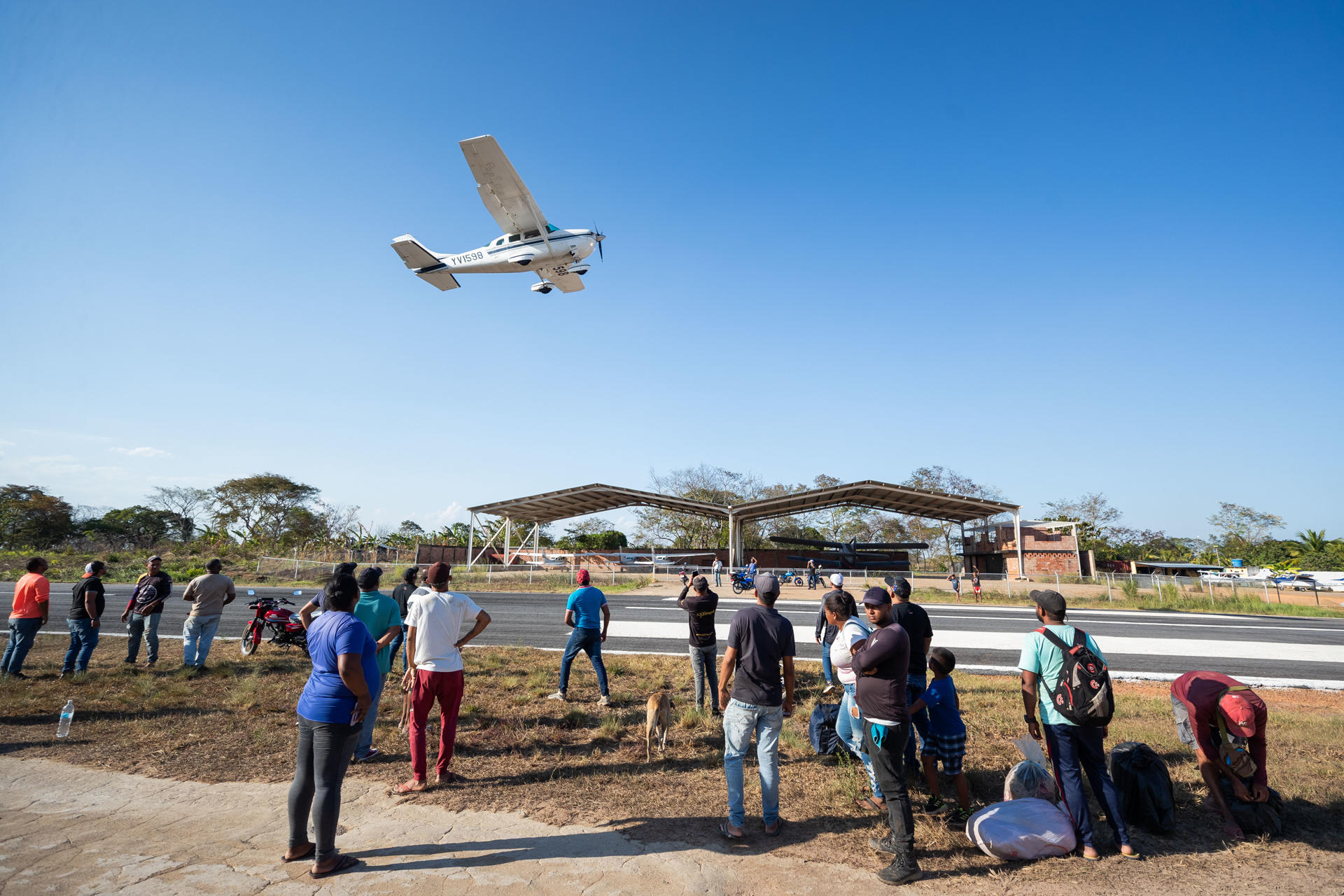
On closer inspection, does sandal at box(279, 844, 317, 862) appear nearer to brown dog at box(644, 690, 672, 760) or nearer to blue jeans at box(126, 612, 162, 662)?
brown dog at box(644, 690, 672, 760)

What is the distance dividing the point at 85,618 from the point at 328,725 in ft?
27.8

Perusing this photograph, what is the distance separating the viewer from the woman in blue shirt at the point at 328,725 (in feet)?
12.9

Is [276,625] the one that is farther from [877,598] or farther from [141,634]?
[877,598]

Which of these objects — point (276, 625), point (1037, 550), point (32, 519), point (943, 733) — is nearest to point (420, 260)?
point (276, 625)

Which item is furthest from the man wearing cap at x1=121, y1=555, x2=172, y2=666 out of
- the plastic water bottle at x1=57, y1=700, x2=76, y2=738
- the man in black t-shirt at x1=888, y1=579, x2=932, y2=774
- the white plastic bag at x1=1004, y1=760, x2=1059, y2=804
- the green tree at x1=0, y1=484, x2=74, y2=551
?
the green tree at x1=0, y1=484, x2=74, y2=551

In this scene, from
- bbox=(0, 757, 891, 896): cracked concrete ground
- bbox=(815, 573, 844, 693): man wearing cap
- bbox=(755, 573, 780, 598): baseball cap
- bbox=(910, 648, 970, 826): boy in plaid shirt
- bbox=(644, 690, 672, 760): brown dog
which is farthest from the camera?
bbox=(815, 573, 844, 693): man wearing cap

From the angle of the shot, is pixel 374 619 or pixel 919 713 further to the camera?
pixel 374 619

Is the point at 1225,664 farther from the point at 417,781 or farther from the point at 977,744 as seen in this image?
the point at 417,781

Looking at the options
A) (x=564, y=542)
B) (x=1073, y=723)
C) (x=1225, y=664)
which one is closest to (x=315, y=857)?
(x=1073, y=723)

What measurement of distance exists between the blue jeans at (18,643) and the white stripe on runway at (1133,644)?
9.94m

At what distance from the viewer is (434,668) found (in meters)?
5.39

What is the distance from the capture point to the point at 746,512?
39.5 meters

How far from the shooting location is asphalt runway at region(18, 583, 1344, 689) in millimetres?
12531

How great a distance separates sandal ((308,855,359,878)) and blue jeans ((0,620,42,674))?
27.4 feet
